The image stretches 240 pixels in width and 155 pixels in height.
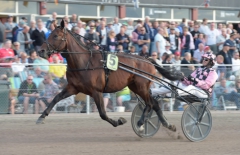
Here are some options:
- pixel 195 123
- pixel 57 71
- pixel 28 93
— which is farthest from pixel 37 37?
pixel 195 123

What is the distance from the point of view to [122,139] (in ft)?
31.3

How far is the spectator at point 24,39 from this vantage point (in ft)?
47.0

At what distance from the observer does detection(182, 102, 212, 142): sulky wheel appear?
9359 millimetres

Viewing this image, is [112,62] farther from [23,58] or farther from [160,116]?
[23,58]

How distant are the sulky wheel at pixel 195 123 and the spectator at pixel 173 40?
6910 millimetres

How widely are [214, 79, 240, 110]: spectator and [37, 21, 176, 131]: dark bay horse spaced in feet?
16.3

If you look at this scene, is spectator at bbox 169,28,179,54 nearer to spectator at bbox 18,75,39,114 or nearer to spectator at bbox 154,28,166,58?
spectator at bbox 154,28,166,58

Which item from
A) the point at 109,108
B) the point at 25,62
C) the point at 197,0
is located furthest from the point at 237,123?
the point at 197,0

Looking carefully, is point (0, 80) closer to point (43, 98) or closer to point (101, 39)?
point (43, 98)

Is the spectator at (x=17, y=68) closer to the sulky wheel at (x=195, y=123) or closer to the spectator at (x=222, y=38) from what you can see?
the sulky wheel at (x=195, y=123)

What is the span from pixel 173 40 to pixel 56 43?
7.61m

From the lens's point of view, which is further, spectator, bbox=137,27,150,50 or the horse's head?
spectator, bbox=137,27,150,50

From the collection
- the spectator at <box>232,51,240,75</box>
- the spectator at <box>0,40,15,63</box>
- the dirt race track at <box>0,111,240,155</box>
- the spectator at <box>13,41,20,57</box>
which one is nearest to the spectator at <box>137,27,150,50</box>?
the spectator at <box>232,51,240,75</box>

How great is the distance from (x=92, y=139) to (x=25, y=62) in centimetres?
421
